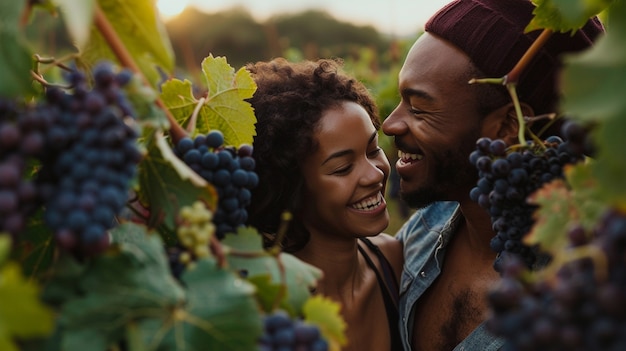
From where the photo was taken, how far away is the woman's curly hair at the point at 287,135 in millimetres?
2549

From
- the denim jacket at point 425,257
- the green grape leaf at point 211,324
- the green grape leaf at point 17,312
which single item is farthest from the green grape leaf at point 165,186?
A: the denim jacket at point 425,257

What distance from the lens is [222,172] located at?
1320 millimetres

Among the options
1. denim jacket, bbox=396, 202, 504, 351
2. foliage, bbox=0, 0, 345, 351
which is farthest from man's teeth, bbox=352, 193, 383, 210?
foliage, bbox=0, 0, 345, 351

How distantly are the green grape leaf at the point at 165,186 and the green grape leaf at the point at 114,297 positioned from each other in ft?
0.62

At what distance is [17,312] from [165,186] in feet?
1.42

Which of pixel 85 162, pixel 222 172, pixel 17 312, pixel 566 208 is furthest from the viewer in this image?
pixel 222 172

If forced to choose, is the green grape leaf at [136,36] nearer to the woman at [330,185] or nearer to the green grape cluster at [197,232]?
the green grape cluster at [197,232]

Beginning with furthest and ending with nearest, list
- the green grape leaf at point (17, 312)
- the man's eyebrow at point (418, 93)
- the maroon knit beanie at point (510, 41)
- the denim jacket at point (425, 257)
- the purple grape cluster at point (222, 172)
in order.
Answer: the man's eyebrow at point (418, 93) < the maroon knit beanie at point (510, 41) < the denim jacket at point (425, 257) < the purple grape cluster at point (222, 172) < the green grape leaf at point (17, 312)

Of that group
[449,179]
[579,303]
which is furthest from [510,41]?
[579,303]

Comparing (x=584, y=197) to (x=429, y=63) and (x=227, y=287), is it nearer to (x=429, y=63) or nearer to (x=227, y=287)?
(x=227, y=287)

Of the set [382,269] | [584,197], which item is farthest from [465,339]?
[584,197]

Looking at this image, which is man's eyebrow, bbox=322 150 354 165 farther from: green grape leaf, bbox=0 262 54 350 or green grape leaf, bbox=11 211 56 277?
green grape leaf, bbox=0 262 54 350

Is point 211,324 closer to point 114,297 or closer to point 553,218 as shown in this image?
point 114,297

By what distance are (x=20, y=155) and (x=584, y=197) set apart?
779 millimetres
